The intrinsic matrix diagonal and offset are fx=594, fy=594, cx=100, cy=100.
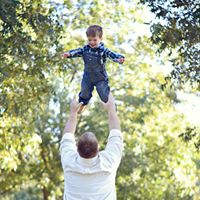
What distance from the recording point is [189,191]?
23.6 m

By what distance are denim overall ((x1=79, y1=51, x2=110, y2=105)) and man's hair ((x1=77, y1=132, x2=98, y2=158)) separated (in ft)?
8.53

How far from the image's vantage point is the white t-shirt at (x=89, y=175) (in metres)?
4.43

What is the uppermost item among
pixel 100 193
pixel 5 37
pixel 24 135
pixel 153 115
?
pixel 100 193

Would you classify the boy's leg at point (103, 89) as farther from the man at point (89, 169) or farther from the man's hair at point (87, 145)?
the man's hair at point (87, 145)

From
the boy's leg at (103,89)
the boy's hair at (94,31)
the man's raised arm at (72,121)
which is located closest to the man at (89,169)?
the man's raised arm at (72,121)

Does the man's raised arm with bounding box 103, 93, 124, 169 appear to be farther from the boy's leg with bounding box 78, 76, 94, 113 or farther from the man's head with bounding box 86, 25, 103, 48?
the boy's leg with bounding box 78, 76, 94, 113

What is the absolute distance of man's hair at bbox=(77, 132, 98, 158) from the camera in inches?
169

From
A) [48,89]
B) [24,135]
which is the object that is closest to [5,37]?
[48,89]

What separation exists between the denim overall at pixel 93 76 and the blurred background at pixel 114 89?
14.3ft

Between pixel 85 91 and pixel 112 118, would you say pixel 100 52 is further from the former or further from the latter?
pixel 112 118

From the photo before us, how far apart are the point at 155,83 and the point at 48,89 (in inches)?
297

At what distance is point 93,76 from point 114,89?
1500cm

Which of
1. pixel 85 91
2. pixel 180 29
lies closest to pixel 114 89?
pixel 180 29

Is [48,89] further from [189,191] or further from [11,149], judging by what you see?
[189,191]
